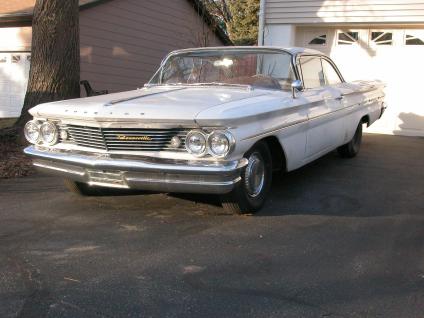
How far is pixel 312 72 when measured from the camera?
6434mm

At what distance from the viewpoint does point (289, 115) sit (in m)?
5.32

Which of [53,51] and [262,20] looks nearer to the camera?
[53,51]

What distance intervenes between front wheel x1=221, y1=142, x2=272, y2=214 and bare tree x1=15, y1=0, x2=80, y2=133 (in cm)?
434

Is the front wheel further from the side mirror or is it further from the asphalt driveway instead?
the side mirror

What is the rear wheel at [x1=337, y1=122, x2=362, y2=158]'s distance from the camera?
26.3 ft

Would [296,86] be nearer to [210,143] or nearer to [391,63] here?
[210,143]

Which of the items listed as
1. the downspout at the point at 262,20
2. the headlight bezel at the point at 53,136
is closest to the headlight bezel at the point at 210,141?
the headlight bezel at the point at 53,136

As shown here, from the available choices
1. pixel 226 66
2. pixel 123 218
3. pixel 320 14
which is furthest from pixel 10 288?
pixel 320 14

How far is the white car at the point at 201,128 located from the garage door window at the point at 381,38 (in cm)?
551

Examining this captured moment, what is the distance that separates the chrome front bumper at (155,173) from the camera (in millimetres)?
4328

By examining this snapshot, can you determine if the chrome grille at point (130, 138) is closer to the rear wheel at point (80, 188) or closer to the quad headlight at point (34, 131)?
the quad headlight at point (34, 131)

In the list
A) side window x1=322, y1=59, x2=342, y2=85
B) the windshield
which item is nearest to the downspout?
side window x1=322, y1=59, x2=342, y2=85

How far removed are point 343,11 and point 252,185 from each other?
7.46 metres

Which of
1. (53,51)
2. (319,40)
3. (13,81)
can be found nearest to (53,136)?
(53,51)
